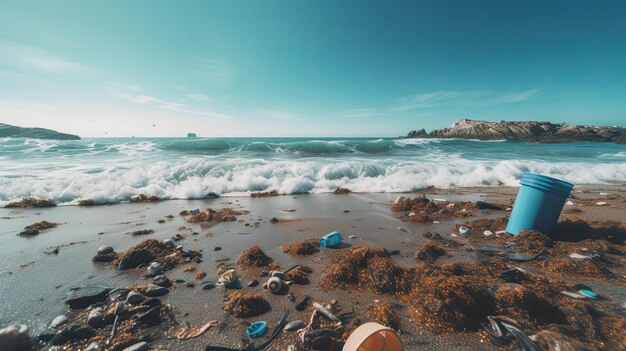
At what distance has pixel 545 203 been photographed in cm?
448

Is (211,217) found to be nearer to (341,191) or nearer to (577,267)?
(341,191)

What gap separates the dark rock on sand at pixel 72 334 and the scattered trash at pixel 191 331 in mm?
896

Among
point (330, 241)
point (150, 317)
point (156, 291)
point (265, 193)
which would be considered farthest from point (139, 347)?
point (265, 193)

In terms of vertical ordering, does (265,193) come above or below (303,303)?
below

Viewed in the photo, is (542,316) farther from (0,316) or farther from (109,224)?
(109,224)

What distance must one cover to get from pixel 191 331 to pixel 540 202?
6.03 meters

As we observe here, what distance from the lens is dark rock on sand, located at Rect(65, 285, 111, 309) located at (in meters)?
2.92

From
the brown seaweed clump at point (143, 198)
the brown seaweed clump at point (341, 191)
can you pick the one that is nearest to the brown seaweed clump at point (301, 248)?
the brown seaweed clump at point (341, 191)

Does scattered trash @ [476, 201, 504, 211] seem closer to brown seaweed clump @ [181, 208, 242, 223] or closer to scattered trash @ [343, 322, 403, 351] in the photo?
scattered trash @ [343, 322, 403, 351]

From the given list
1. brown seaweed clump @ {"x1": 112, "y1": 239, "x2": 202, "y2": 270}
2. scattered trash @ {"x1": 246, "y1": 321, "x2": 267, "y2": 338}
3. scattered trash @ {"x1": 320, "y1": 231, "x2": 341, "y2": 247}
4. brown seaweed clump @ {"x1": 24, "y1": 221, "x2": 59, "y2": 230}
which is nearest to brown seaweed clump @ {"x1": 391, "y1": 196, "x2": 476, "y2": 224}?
scattered trash @ {"x1": 320, "y1": 231, "x2": 341, "y2": 247}

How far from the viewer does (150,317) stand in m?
2.62

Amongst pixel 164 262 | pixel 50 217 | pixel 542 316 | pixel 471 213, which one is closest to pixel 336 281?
pixel 542 316

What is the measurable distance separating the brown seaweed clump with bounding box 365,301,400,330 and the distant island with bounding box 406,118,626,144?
2482 inches

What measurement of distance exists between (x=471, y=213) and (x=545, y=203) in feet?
7.78
